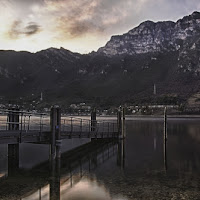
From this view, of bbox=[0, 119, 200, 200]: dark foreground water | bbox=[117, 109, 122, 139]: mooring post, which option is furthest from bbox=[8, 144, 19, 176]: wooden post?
bbox=[117, 109, 122, 139]: mooring post

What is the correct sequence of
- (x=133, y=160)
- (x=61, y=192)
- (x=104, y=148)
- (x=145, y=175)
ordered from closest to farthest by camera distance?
(x=61, y=192), (x=145, y=175), (x=133, y=160), (x=104, y=148)

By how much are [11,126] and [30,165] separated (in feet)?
10.5

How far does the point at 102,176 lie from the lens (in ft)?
55.9

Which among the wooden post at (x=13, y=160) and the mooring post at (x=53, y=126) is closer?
the wooden post at (x=13, y=160)

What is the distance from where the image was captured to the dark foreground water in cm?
1321

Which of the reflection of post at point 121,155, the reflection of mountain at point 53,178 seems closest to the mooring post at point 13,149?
the reflection of mountain at point 53,178

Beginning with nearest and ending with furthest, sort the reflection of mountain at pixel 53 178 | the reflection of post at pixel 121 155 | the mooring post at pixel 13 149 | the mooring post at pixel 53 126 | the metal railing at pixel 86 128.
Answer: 1. the reflection of mountain at pixel 53 178
2. the mooring post at pixel 13 149
3. the mooring post at pixel 53 126
4. the reflection of post at pixel 121 155
5. the metal railing at pixel 86 128

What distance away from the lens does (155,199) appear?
40.6 feet

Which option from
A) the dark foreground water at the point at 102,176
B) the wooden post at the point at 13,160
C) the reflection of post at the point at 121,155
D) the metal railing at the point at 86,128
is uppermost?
the metal railing at the point at 86,128

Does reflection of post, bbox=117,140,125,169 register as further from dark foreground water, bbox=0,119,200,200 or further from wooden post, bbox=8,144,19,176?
wooden post, bbox=8,144,19,176

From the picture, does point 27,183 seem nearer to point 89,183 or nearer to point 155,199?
point 89,183

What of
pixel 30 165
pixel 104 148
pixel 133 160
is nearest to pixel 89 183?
pixel 30 165

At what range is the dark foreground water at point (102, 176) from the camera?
43.3 ft

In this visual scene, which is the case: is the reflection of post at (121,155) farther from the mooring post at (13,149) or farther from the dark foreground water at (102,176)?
the mooring post at (13,149)
